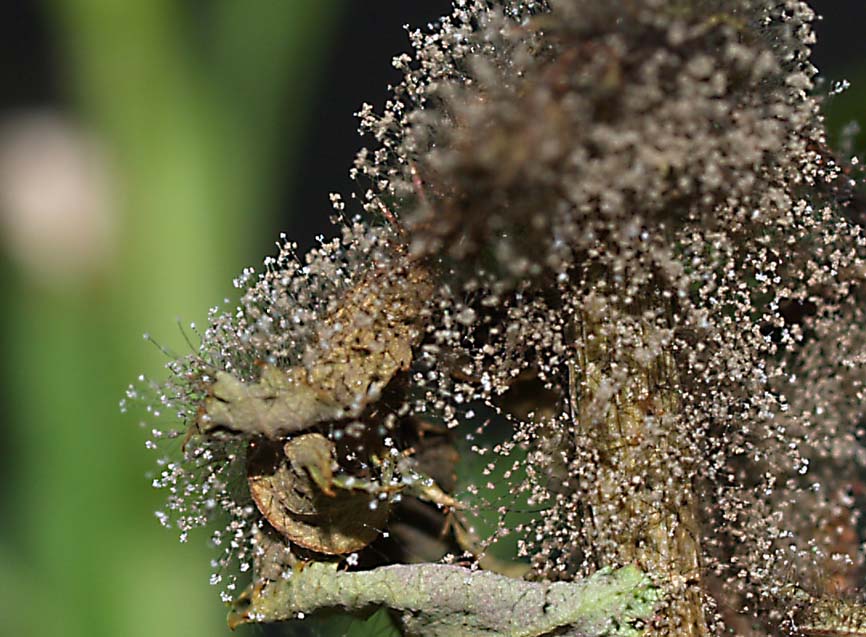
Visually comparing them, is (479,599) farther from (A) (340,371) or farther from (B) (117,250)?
(B) (117,250)

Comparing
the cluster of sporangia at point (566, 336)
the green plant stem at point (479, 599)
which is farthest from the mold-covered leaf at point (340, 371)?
the green plant stem at point (479, 599)

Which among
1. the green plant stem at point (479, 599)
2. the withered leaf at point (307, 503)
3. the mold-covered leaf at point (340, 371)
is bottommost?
the green plant stem at point (479, 599)

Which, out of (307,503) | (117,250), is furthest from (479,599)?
(117,250)

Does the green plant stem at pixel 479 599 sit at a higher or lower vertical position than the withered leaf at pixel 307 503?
lower

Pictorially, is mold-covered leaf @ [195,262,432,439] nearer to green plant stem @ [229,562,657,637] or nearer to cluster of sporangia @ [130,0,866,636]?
cluster of sporangia @ [130,0,866,636]

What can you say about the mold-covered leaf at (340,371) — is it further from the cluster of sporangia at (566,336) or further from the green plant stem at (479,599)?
the green plant stem at (479,599)
